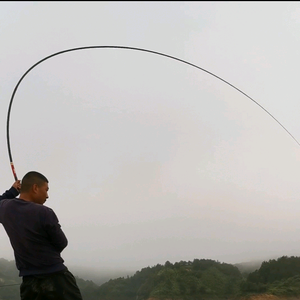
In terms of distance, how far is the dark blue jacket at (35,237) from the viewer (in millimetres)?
2389

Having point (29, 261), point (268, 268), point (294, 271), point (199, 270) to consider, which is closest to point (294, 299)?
point (294, 271)

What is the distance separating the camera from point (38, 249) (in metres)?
2.42

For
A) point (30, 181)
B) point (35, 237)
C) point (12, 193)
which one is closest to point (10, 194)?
point (12, 193)

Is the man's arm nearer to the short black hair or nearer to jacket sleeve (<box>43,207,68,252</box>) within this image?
the short black hair

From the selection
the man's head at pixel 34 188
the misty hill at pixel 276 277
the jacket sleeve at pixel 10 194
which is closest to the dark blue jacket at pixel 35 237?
the man's head at pixel 34 188

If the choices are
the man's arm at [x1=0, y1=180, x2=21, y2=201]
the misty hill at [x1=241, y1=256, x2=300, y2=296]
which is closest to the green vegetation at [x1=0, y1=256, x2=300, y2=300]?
the misty hill at [x1=241, y1=256, x2=300, y2=296]

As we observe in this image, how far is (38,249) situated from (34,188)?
0.45 meters

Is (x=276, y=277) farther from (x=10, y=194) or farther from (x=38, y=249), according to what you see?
(x=38, y=249)

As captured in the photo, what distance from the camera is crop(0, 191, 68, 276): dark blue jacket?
2389 mm

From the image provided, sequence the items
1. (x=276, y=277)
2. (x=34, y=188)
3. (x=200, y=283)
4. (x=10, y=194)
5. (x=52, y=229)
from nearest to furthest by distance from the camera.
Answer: (x=52, y=229) → (x=34, y=188) → (x=10, y=194) → (x=276, y=277) → (x=200, y=283)

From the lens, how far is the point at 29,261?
2.43 m

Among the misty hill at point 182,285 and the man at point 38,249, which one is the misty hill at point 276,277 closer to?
the misty hill at point 182,285

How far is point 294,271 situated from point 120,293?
373 inches

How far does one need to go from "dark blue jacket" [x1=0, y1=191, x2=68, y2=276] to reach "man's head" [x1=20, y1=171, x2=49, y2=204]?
0.12 metres
